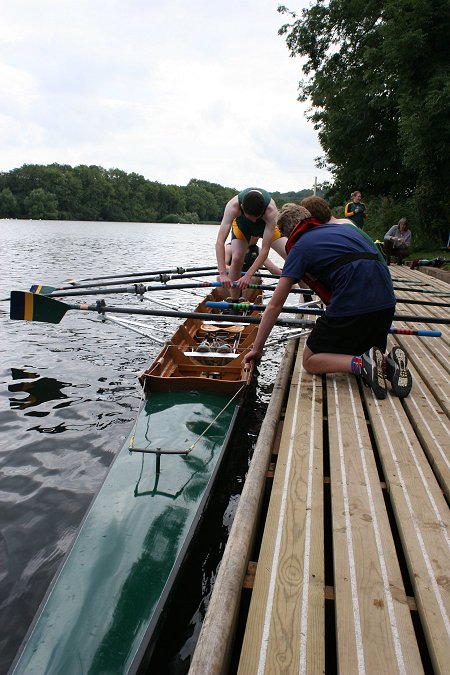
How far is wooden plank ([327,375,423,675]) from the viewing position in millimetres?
2104

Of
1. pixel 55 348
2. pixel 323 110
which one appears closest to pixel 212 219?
pixel 323 110

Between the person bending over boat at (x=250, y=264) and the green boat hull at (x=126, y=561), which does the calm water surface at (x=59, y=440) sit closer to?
the green boat hull at (x=126, y=561)

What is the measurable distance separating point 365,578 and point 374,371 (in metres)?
2.79

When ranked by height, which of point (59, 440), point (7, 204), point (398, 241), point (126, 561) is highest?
point (7, 204)

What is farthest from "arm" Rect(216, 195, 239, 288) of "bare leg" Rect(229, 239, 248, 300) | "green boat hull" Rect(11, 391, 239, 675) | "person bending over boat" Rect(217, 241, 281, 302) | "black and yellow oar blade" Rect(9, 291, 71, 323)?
"green boat hull" Rect(11, 391, 239, 675)

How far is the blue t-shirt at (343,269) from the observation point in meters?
4.66

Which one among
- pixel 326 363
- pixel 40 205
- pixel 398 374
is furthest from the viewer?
pixel 40 205

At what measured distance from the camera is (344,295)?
189 inches

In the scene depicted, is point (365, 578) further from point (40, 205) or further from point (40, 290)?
point (40, 205)

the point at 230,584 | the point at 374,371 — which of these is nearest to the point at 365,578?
the point at 230,584

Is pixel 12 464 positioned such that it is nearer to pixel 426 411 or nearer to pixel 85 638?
pixel 85 638

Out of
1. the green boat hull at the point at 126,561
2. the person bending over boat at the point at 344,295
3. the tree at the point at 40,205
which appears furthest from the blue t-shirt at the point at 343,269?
the tree at the point at 40,205

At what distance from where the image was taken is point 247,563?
8.79 feet

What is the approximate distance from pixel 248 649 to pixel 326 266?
11.2 ft
